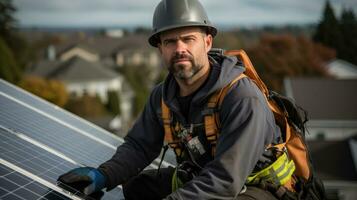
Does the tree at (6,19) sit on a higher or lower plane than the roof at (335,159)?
higher

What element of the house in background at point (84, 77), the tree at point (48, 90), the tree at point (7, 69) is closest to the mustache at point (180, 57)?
the tree at point (7, 69)

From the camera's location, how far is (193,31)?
4086mm

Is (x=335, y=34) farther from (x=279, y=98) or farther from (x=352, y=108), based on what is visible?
(x=279, y=98)

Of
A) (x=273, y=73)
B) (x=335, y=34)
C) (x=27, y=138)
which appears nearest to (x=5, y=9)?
(x=273, y=73)

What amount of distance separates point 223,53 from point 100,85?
63.3 metres

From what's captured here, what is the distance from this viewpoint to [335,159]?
2533 cm

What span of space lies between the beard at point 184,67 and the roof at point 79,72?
203 ft

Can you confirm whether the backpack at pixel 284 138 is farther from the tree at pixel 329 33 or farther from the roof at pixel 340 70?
the tree at pixel 329 33

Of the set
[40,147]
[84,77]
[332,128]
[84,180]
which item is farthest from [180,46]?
[84,77]

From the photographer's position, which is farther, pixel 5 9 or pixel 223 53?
pixel 5 9

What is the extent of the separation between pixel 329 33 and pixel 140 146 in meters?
70.2

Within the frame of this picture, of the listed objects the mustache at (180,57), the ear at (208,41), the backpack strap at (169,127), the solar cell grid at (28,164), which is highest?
the ear at (208,41)

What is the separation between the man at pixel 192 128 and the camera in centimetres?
360

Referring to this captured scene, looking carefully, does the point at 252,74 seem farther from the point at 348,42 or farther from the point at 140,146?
the point at 348,42
